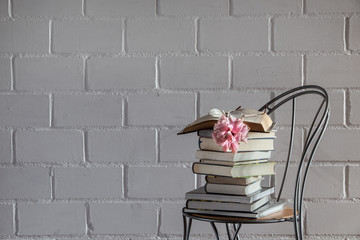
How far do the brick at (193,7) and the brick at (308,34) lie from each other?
0.22 m

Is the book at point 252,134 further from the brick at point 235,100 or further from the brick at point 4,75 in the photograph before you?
the brick at point 4,75

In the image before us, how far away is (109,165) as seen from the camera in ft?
7.29

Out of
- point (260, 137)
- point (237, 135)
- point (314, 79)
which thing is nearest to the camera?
point (237, 135)

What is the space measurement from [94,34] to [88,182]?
1.90ft

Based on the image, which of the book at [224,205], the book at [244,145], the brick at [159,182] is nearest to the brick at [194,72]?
the brick at [159,182]

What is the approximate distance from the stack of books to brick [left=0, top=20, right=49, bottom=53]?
31.4 inches

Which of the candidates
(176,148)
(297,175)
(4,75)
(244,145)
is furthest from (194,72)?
(4,75)

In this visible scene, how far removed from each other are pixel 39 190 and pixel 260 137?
0.94 meters

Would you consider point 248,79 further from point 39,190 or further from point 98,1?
point 39,190

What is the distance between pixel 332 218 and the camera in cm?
221

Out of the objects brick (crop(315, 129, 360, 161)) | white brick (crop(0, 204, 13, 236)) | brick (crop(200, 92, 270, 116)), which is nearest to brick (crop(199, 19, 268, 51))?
brick (crop(200, 92, 270, 116))

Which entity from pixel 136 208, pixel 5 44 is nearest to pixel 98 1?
pixel 5 44

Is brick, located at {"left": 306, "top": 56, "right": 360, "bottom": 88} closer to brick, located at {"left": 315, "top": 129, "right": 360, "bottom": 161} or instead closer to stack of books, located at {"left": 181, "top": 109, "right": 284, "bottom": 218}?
brick, located at {"left": 315, "top": 129, "right": 360, "bottom": 161}

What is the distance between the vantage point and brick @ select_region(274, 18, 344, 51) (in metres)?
2.20
